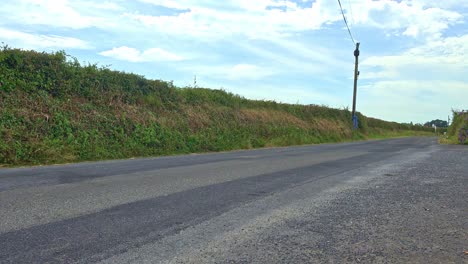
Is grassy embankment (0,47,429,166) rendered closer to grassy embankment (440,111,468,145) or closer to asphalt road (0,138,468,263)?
asphalt road (0,138,468,263)

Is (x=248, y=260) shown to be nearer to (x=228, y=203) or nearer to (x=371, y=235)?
(x=371, y=235)

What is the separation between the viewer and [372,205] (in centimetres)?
580

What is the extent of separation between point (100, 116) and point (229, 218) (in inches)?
476

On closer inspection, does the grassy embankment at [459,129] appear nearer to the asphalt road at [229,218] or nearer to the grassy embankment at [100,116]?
the grassy embankment at [100,116]

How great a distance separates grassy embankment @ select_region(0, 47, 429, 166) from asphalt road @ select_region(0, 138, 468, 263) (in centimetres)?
432

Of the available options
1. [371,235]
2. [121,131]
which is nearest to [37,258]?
[371,235]

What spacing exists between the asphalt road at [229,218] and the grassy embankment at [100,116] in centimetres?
432

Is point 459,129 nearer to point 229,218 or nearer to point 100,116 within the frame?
point 100,116

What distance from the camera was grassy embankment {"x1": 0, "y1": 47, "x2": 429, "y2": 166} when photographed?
40.8 feet

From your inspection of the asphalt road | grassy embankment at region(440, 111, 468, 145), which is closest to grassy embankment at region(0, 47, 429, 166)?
the asphalt road

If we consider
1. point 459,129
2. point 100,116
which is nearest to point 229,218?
point 100,116

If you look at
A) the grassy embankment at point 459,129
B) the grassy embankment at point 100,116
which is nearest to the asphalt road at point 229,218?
the grassy embankment at point 100,116

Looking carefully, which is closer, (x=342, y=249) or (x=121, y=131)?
(x=342, y=249)

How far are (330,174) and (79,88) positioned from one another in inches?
454
